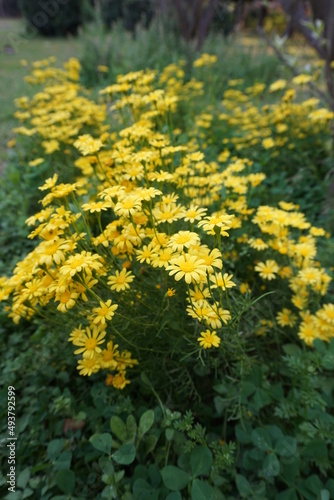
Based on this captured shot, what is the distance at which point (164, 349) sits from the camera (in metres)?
1.50

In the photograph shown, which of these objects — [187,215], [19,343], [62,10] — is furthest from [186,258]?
[62,10]

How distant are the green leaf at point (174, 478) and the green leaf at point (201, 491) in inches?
1.7

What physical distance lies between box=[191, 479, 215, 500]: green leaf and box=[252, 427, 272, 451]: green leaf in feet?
0.80

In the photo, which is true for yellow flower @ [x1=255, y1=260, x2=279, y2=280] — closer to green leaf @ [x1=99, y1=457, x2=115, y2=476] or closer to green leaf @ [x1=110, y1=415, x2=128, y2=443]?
green leaf @ [x1=110, y1=415, x2=128, y2=443]

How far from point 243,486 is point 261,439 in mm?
163

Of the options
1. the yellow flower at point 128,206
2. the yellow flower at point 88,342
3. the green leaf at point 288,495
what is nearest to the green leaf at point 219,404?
the green leaf at point 288,495

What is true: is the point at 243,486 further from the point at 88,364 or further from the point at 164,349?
the point at 88,364

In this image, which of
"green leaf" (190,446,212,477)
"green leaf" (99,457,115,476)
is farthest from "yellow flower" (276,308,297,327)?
"green leaf" (99,457,115,476)

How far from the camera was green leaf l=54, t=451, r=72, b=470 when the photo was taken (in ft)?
4.32

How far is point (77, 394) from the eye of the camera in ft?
5.44

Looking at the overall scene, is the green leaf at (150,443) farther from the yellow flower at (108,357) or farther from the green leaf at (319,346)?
the green leaf at (319,346)

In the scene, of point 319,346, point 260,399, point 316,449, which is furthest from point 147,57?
point 316,449

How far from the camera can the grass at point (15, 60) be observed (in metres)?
5.36

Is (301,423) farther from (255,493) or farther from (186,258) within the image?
(186,258)
